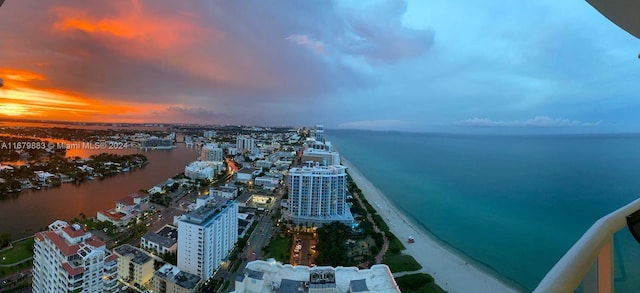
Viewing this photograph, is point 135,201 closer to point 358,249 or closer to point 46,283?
point 46,283

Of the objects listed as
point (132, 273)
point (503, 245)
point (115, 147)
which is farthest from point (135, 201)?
point (115, 147)

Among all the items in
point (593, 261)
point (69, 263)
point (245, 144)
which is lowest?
point (69, 263)

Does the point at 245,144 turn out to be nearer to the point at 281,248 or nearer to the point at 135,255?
the point at 281,248

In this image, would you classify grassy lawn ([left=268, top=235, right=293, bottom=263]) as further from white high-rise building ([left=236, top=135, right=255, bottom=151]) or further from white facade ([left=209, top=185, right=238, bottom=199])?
white high-rise building ([left=236, top=135, right=255, bottom=151])

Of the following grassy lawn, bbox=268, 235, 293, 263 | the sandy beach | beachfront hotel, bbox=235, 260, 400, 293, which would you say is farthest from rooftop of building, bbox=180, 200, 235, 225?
the sandy beach

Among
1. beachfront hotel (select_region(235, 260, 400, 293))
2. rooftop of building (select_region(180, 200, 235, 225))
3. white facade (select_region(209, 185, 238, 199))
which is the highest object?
rooftop of building (select_region(180, 200, 235, 225))

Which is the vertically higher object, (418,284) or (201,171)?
(201,171)

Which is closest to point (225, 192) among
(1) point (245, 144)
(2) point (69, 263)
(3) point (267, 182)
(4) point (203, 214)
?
(3) point (267, 182)
